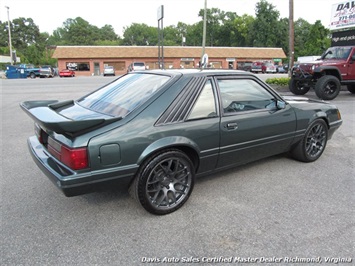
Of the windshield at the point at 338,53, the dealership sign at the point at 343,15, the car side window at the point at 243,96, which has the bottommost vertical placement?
the car side window at the point at 243,96

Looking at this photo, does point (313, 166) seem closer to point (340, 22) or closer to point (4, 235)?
point (4, 235)

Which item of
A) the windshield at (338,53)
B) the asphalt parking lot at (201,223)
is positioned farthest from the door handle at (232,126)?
the windshield at (338,53)

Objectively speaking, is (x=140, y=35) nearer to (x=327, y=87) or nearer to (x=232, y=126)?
(x=327, y=87)

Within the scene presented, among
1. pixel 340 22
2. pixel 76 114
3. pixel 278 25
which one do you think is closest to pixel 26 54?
pixel 278 25

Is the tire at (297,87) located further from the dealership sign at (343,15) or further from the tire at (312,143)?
the tire at (312,143)

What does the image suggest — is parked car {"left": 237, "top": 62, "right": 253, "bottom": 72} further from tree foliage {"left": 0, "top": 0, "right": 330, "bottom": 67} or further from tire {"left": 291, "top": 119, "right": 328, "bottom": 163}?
tire {"left": 291, "top": 119, "right": 328, "bottom": 163}

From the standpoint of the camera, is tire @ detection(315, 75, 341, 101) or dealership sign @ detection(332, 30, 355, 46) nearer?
tire @ detection(315, 75, 341, 101)

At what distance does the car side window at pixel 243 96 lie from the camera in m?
3.29

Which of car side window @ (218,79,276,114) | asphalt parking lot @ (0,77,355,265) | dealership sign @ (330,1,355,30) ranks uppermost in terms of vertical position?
dealership sign @ (330,1,355,30)

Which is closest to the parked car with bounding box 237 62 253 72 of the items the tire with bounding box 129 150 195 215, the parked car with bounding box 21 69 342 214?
the parked car with bounding box 21 69 342 214

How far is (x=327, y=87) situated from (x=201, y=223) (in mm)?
9769

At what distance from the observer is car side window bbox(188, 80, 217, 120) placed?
119 inches

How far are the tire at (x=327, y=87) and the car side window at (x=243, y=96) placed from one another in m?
7.67

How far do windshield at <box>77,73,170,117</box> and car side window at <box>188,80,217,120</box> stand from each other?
16.9 inches
